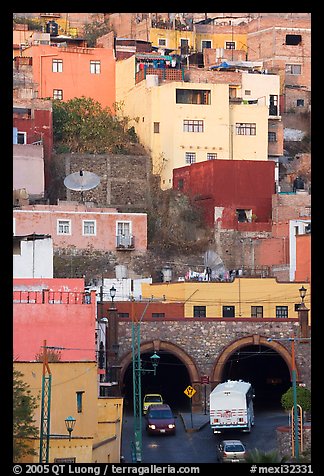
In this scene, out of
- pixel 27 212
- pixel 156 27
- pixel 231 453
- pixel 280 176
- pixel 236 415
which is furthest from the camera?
pixel 156 27

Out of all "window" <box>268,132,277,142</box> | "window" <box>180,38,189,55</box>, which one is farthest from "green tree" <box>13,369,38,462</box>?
"window" <box>180,38,189,55</box>

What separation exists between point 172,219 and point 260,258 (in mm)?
5104

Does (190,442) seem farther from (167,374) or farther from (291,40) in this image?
(291,40)

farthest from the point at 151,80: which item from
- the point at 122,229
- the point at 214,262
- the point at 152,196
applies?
the point at 214,262

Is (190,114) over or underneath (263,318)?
over

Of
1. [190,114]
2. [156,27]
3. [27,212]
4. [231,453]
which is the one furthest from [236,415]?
[156,27]

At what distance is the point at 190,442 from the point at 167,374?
9.73 m

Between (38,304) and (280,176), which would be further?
(280,176)

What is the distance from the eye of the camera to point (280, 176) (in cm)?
8850

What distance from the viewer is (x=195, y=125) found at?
86.8m

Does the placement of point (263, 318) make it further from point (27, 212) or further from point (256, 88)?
point (256, 88)

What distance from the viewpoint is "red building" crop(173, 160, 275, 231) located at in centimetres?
8144

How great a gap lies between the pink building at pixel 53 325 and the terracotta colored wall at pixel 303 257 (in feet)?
48.7

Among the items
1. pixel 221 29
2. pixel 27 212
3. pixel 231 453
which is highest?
pixel 221 29
